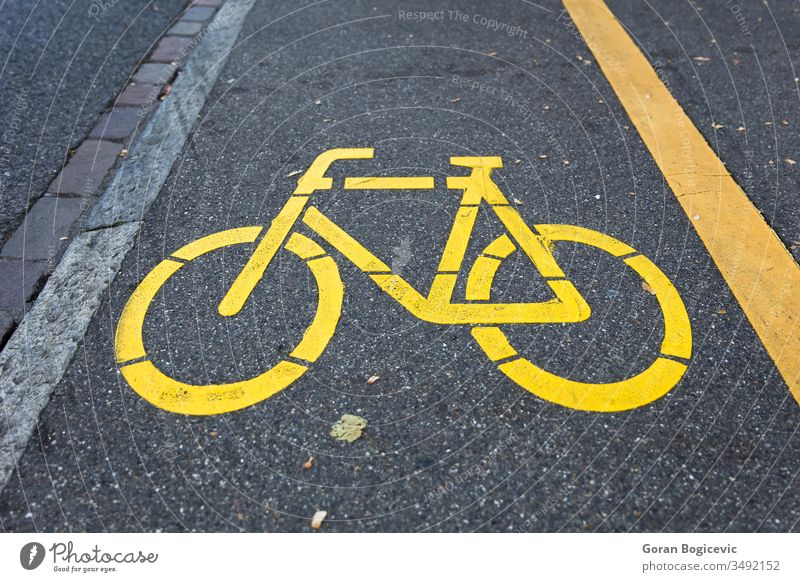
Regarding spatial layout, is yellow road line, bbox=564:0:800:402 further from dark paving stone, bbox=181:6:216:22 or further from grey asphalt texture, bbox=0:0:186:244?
grey asphalt texture, bbox=0:0:186:244

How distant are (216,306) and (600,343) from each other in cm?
139

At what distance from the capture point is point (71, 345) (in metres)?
2.45

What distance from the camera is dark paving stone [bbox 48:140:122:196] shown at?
131 inches

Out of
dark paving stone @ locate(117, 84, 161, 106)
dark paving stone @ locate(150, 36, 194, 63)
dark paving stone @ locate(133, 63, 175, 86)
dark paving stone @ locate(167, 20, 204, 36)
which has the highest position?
dark paving stone @ locate(167, 20, 204, 36)

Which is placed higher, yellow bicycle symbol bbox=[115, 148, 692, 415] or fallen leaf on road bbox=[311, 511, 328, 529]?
yellow bicycle symbol bbox=[115, 148, 692, 415]

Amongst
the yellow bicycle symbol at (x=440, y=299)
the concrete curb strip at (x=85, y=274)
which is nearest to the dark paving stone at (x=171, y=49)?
the concrete curb strip at (x=85, y=274)

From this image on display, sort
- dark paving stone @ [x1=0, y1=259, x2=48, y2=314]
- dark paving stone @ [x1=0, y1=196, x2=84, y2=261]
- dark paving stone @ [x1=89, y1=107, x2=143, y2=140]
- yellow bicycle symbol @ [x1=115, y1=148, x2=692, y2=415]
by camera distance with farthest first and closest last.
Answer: dark paving stone @ [x1=89, y1=107, x2=143, y2=140], dark paving stone @ [x1=0, y1=196, x2=84, y2=261], dark paving stone @ [x1=0, y1=259, x2=48, y2=314], yellow bicycle symbol @ [x1=115, y1=148, x2=692, y2=415]

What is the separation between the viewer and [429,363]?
234 cm

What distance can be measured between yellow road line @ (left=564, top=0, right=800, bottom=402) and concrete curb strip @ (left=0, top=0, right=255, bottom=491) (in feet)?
7.88

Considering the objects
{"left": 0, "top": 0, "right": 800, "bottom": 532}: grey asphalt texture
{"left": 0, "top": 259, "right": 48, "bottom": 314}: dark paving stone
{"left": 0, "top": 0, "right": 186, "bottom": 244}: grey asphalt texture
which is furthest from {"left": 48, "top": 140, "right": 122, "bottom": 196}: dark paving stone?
{"left": 0, "top": 259, "right": 48, "bottom": 314}: dark paving stone

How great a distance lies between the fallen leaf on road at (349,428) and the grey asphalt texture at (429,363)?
0.08 ft

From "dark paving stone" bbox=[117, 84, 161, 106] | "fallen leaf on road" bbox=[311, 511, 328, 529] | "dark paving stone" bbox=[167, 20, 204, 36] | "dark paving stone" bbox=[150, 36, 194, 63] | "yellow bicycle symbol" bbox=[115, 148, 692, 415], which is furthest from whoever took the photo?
"dark paving stone" bbox=[167, 20, 204, 36]

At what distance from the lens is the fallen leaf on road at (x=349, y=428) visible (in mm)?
2102

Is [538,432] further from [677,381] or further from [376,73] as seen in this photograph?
[376,73]
